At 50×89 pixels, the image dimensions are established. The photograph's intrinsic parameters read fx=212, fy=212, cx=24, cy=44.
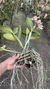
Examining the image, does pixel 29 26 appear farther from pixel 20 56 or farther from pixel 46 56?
pixel 46 56

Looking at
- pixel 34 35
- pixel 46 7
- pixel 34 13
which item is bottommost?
pixel 34 13

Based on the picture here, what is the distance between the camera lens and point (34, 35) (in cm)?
165

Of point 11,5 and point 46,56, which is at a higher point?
point 11,5

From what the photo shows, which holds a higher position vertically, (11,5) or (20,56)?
(20,56)

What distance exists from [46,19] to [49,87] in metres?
1.86

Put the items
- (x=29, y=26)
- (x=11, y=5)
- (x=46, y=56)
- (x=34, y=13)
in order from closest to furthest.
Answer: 1. (x=29, y=26)
2. (x=11, y=5)
3. (x=46, y=56)
4. (x=34, y=13)

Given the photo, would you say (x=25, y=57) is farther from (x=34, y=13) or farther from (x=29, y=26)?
(x=34, y=13)

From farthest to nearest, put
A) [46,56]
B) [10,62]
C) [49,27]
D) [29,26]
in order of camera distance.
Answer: [49,27], [46,56], [29,26], [10,62]

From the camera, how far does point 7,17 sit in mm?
2648

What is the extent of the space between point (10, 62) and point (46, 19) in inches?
106

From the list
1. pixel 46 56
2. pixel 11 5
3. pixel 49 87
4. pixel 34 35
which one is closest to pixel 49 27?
pixel 46 56

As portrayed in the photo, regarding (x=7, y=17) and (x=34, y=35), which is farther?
(x=7, y=17)

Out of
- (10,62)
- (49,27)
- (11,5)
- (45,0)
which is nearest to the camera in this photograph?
(10,62)

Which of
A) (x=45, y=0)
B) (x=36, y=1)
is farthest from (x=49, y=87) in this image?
(x=36, y=1)
